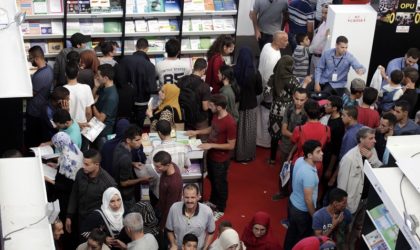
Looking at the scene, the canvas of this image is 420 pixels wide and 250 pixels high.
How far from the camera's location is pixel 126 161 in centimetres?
718

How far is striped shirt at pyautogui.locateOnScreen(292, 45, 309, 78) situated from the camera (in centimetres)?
1011

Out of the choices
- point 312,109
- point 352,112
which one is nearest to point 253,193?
point 312,109

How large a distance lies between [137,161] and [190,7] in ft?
14.6

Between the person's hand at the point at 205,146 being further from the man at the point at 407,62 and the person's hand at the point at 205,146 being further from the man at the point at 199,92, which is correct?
the man at the point at 407,62

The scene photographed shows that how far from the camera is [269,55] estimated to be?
9.73 meters

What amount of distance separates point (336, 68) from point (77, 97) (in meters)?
3.53

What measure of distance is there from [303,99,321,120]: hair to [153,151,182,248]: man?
162cm

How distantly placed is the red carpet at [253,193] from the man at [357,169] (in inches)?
45.2

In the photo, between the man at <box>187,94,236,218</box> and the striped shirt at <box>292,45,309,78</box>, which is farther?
the striped shirt at <box>292,45,309,78</box>

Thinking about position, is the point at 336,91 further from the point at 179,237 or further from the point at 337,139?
the point at 179,237

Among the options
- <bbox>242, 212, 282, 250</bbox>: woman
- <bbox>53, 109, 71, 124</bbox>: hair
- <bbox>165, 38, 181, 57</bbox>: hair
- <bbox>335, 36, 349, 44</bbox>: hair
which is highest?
<bbox>335, 36, 349, 44</bbox>: hair

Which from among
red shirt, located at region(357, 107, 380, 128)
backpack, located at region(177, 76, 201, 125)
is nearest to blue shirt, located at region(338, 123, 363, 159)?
red shirt, located at region(357, 107, 380, 128)

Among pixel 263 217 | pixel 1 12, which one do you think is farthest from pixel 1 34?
pixel 263 217

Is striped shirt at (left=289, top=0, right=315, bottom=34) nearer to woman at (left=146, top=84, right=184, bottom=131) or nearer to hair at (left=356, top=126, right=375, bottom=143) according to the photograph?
woman at (left=146, top=84, right=184, bottom=131)
